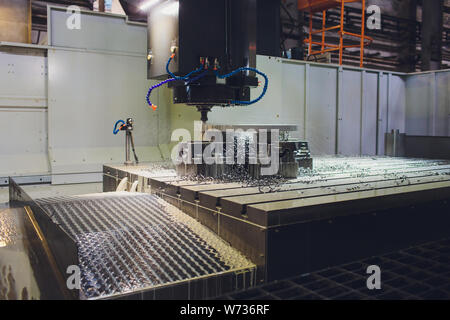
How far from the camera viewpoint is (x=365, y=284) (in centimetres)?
131

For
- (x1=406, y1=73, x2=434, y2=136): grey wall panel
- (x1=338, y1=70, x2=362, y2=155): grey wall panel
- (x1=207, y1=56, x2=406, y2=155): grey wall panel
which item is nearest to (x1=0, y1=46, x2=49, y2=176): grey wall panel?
(x1=207, y1=56, x2=406, y2=155): grey wall panel

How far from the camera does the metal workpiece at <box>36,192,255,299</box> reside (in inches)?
48.8

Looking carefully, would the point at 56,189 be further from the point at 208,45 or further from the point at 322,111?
the point at 322,111

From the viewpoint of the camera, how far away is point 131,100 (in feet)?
11.9

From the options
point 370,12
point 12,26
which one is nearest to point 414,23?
point 370,12

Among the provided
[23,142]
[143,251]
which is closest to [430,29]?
[23,142]

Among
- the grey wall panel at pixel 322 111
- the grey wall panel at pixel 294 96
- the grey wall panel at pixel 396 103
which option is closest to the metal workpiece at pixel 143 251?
the grey wall panel at pixel 294 96

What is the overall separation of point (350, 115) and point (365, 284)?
3.44 metres

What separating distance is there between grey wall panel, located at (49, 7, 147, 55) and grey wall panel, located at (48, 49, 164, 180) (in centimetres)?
8

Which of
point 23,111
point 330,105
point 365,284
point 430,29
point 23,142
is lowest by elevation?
point 365,284

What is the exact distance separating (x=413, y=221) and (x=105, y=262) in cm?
133

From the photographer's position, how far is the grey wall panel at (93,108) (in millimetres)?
3348

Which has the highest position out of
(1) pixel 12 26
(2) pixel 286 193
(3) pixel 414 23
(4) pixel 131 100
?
(3) pixel 414 23

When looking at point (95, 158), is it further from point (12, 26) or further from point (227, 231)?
point (227, 231)
